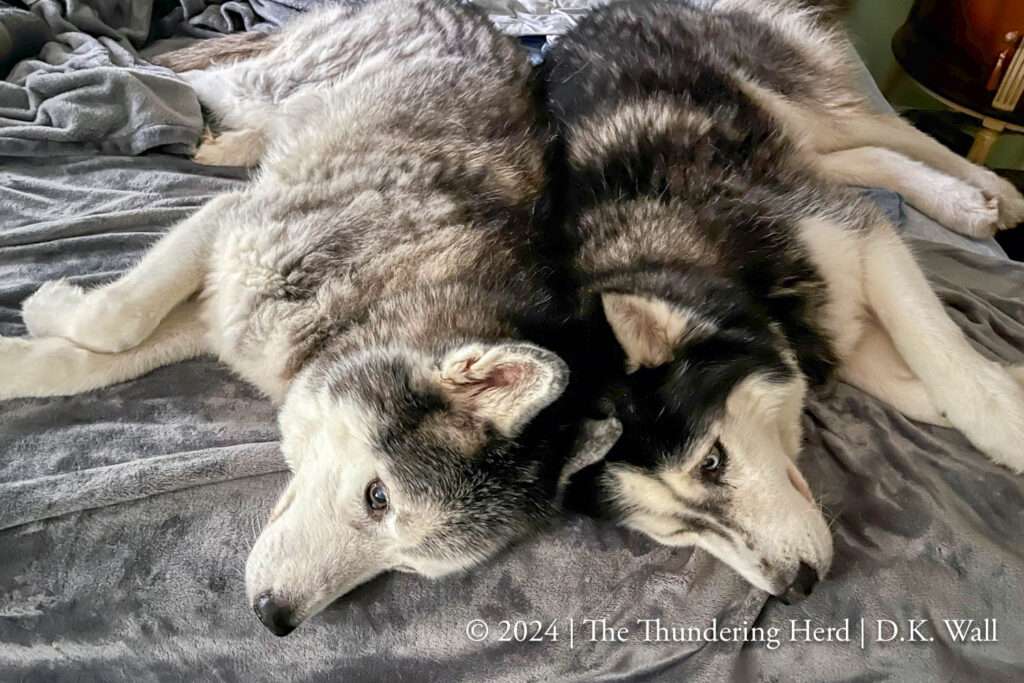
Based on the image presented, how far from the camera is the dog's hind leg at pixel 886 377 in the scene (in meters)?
1.92

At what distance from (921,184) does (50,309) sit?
2.76m

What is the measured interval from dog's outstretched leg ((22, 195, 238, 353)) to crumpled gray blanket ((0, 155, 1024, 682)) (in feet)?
0.82

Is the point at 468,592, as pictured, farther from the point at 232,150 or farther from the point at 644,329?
the point at 232,150

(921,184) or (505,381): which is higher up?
(505,381)

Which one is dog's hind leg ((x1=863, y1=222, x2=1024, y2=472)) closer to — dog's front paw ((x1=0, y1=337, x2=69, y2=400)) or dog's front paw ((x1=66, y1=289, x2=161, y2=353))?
dog's front paw ((x1=66, y1=289, x2=161, y2=353))

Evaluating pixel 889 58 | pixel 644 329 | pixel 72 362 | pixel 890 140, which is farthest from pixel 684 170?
pixel 889 58

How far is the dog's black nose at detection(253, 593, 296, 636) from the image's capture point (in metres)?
1.48

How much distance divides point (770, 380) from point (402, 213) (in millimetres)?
1004

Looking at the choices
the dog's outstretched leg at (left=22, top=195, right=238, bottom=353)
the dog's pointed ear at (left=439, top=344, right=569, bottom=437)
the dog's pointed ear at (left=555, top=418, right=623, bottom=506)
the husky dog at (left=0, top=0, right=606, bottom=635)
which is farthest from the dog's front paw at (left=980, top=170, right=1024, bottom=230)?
the dog's outstretched leg at (left=22, top=195, right=238, bottom=353)

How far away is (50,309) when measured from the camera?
195cm

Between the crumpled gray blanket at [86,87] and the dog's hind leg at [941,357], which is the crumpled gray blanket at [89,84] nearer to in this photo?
the crumpled gray blanket at [86,87]

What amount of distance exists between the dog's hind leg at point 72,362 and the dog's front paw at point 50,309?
4 cm

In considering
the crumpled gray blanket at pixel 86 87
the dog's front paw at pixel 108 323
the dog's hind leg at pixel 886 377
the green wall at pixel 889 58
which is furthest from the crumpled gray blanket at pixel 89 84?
the green wall at pixel 889 58

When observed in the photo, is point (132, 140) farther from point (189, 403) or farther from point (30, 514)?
point (30, 514)
